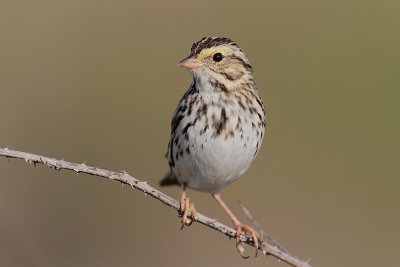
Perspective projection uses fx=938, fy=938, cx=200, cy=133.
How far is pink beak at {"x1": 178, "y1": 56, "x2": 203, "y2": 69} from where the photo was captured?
6684 mm

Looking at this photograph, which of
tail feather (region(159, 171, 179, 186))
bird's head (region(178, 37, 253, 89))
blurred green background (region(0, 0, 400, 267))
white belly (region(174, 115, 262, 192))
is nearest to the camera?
white belly (region(174, 115, 262, 192))

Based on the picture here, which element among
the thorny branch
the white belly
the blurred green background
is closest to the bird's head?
the white belly

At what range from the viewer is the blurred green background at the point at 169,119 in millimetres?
11703

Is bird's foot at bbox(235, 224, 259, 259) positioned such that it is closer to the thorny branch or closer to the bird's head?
the thorny branch

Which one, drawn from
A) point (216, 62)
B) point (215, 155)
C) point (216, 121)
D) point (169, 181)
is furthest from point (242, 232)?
point (216, 62)

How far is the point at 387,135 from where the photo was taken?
1427 cm

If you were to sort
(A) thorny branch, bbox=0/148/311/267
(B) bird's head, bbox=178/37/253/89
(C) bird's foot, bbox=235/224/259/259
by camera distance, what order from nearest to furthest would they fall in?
1. (A) thorny branch, bbox=0/148/311/267
2. (C) bird's foot, bbox=235/224/259/259
3. (B) bird's head, bbox=178/37/253/89

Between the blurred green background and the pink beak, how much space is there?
11.0 feet

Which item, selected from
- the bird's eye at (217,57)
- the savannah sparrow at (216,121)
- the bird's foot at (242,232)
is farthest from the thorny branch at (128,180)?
the bird's eye at (217,57)

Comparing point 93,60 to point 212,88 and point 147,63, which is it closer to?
point 147,63

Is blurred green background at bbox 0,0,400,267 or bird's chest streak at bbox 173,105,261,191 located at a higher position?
blurred green background at bbox 0,0,400,267

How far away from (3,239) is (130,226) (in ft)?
19.0

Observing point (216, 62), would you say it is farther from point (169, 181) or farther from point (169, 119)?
point (169, 119)

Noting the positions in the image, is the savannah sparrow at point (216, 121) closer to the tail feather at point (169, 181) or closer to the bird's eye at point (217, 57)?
the bird's eye at point (217, 57)
